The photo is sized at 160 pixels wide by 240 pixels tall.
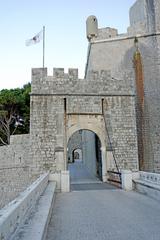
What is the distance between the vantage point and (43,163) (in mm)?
10570

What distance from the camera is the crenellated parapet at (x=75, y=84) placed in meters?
11.4

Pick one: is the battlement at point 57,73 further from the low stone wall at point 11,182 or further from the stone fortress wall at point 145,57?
the low stone wall at point 11,182

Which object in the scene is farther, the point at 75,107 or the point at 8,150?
the point at 8,150

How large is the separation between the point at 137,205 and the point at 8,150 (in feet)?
34.0

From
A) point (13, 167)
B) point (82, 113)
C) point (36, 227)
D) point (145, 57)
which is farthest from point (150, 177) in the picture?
point (145, 57)

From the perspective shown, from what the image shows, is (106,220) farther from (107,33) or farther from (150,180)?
(107,33)

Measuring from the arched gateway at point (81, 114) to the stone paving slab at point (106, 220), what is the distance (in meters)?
4.44

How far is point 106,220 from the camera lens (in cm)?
466

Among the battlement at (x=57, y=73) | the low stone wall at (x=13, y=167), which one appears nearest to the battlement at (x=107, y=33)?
the battlement at (x=57, y=73)

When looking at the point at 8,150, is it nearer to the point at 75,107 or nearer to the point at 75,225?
the point at 75,107

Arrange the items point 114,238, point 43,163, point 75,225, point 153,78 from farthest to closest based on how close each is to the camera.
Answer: point 153,78
point 43,163
point 75,225
point 114,238

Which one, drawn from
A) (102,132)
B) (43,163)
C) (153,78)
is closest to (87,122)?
(102,132)

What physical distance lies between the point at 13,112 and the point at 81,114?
12.2 m

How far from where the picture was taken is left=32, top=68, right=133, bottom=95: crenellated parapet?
11371 mm
